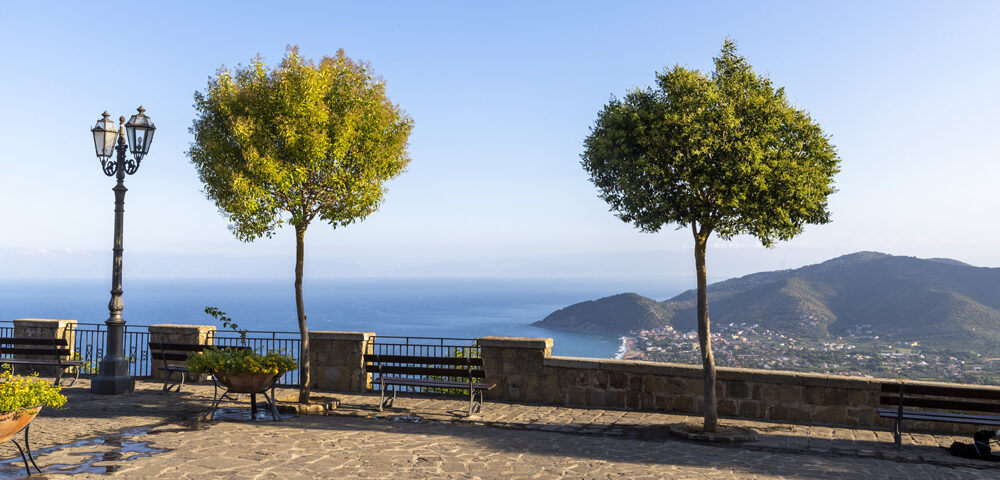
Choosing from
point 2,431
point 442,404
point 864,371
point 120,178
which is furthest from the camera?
point 864,371

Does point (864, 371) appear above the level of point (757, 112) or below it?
below

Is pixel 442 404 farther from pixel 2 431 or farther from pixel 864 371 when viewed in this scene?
pixel 864 371

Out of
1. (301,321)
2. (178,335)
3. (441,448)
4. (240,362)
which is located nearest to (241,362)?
(240,362)

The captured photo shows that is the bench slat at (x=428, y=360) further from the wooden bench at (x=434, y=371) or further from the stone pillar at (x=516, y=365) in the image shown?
the stone pillar at (x=516, y=365)

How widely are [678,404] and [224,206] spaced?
8181mm

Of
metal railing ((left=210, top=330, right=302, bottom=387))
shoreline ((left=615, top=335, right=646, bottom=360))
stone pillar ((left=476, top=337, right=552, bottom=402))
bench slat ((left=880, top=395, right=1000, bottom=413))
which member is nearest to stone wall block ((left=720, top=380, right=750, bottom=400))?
bench slat ((left=880, top=395, right=1000, bottom=413))

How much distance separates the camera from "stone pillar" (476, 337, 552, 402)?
40.7 feet

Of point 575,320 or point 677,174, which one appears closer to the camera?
point 677,174

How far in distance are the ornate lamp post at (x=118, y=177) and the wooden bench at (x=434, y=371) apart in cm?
498

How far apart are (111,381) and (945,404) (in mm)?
13359

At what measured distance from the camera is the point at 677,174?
9797mm

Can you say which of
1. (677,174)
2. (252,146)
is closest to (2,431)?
(252,146)

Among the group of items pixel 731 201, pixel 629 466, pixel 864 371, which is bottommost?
pixel 864 371

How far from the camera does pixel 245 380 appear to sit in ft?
33.9
